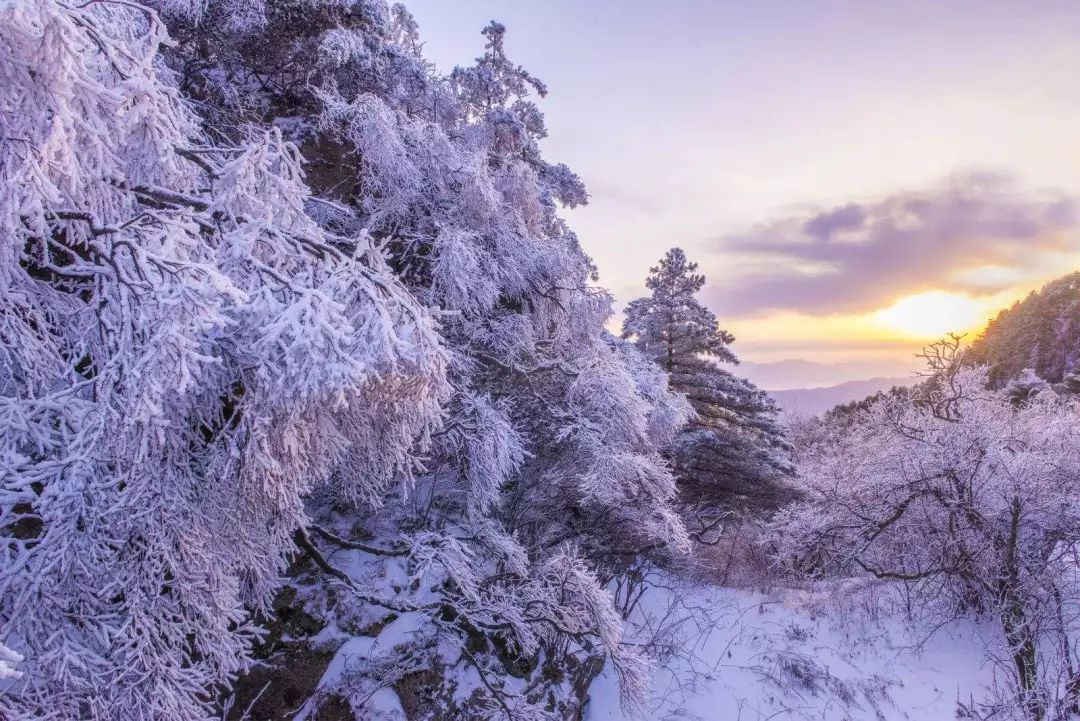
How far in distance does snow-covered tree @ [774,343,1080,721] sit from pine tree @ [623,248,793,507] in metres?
3.06

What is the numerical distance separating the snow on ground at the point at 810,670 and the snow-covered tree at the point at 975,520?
0.60 meters

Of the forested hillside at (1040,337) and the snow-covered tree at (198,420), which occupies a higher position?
the forested hillside at (1040,337)

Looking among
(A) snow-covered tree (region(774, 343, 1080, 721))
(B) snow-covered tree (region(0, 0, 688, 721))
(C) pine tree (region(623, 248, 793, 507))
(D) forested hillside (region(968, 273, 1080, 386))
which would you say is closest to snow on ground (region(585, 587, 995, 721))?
(A) snow-covered tree (region(774, 343, 1080, 721))

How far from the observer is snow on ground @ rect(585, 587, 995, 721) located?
690cm

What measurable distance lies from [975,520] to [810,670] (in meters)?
3.45

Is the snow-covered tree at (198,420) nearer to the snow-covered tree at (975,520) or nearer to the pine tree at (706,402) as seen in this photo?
the snow-covered tree at (975,520)

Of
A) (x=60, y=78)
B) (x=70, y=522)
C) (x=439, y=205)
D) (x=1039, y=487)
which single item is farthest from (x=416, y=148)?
(x=1039, y=487)

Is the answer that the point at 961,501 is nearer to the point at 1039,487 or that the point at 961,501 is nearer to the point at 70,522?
the point at 1039,487

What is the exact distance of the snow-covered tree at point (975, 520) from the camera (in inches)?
280

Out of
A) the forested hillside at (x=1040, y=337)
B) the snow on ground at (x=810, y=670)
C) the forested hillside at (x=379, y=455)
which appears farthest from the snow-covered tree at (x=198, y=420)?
the forested hillside at (x=1040, y=337)

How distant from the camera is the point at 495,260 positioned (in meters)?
6.75

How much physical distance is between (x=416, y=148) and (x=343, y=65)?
2.04 m

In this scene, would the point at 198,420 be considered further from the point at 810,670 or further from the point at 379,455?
the point at 810,670

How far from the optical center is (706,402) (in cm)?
1498
